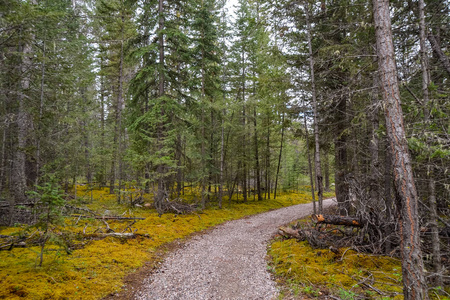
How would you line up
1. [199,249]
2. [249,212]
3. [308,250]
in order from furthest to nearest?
[249,212] < [199,249] < [308,250]

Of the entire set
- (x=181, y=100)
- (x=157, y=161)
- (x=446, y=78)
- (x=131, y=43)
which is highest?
(x=131, y=43)

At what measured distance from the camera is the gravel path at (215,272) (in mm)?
5062

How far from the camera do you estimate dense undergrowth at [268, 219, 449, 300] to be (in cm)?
455

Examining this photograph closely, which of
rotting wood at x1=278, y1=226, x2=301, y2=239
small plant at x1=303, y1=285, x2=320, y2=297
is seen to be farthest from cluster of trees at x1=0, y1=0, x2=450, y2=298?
small plant at x1=303, y1=285, x2=320, y2=297

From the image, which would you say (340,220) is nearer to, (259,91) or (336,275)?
(336,275)

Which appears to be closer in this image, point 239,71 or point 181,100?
point 181,100

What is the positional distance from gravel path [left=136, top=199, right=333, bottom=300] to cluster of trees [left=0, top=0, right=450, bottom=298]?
3.75 m

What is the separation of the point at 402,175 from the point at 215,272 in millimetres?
5341

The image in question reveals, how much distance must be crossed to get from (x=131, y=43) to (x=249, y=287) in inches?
572

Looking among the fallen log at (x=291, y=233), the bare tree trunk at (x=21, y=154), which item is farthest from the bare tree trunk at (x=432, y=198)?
the bare tree trunk at (x=21, y=154)

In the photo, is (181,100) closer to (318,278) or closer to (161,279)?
(161,279)

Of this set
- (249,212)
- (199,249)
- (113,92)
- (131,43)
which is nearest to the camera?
(199,249)

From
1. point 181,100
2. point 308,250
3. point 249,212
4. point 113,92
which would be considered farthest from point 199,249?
point 113,92

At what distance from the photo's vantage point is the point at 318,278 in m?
5.32
